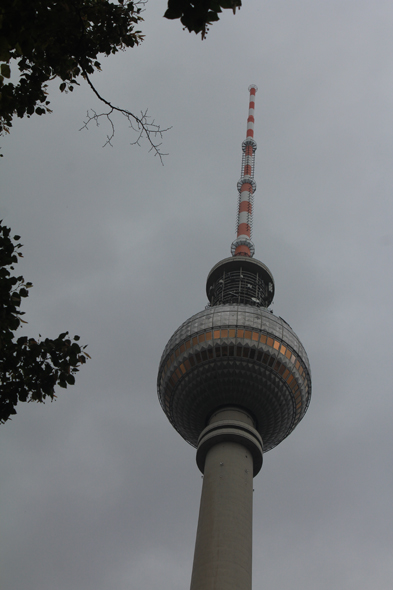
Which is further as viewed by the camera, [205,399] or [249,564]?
[205,399]

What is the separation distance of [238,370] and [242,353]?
154 cm

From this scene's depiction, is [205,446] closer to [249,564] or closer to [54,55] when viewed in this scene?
[249,564]

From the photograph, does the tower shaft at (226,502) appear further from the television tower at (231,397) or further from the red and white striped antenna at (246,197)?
the red and white striped antenna at (246,197)

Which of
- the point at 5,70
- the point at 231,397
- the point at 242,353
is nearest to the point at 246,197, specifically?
the point at 242,353

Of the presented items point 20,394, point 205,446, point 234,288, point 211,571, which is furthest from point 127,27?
point 234,288

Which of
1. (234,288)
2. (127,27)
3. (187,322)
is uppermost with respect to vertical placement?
(234,288)

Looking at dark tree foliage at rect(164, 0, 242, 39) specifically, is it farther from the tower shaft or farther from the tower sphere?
the tower sphere

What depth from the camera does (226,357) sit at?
52.5m

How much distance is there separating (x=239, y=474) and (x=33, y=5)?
44399 mm

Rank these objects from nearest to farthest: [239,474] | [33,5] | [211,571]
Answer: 1. [33,5]
2. [211,571]
3. [239,474]

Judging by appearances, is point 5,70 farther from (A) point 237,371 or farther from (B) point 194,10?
(A) point 237,371

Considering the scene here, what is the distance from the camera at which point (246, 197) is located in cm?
7412

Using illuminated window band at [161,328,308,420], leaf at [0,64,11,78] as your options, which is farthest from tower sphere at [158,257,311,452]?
leaf at [0,64,11,78]

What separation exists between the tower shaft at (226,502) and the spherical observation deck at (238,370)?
80.1 inches
